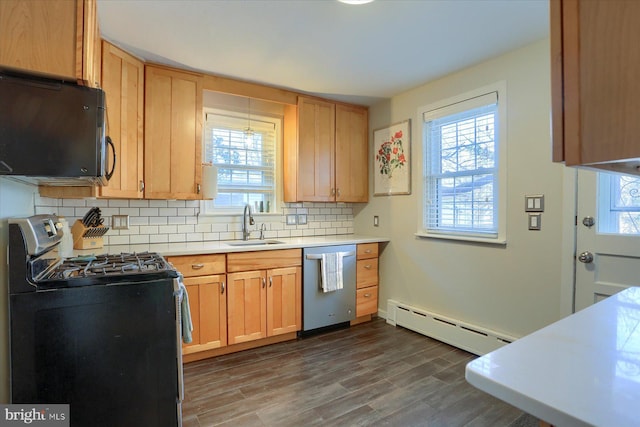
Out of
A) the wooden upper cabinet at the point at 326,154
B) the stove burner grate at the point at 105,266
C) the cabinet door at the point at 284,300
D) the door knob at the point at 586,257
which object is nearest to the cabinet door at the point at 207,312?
the cabinet door at the point at 284,300

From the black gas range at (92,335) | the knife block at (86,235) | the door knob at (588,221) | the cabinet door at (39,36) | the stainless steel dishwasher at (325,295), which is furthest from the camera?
the stainless steel dishwasher at (325,295)

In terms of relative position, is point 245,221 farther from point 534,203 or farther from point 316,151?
point 534,203

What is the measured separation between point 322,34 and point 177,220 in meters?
2.00

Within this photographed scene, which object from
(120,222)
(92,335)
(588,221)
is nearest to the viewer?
(92,335)

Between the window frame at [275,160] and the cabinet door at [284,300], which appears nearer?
the cabinet door at [284,300]

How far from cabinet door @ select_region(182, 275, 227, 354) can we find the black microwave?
1.38 m

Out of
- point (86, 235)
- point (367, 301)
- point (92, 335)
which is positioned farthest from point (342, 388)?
point (86, 235)

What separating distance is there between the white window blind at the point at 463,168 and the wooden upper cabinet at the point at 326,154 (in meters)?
0.87

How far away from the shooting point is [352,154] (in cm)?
382

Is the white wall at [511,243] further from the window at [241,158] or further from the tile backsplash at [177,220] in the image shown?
the window at [241,158]

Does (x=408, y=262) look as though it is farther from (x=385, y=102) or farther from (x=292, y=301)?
(x=385, y=102)

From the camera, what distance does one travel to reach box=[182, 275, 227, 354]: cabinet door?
257 cm

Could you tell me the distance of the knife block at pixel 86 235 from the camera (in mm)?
2443

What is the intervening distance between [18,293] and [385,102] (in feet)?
11.2
